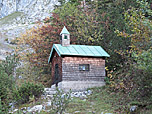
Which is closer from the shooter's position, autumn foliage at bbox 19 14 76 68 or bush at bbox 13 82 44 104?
bush at bbox 13 82 44 104

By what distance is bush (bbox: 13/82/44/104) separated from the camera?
13298 millimetres

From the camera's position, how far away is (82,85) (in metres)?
17.5

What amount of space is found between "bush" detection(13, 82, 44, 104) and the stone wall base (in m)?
2.93

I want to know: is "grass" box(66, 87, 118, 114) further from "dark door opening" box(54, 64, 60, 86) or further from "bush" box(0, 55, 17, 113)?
"dark door opening" box(54, 64, 60, 86)

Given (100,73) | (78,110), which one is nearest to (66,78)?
(100,73)

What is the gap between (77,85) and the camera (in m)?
17.3

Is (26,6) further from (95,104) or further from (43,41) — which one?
(95,104)

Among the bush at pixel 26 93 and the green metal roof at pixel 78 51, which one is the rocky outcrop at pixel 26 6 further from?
the bush at pixel 26 93

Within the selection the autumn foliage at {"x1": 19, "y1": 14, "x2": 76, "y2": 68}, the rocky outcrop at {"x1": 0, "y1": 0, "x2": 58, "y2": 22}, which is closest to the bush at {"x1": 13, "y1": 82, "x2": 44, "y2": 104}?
the autumn foliage at {"x1": 19, "y1": 14, "x2": 76, "y2": 68}

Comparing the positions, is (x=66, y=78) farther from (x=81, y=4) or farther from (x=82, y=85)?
(x=81, y=4)

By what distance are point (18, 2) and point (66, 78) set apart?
8452cm

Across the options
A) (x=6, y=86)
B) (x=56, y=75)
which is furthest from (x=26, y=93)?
(x=56, y=75)

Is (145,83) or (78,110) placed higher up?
(145,83)

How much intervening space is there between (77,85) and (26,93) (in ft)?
15.8
